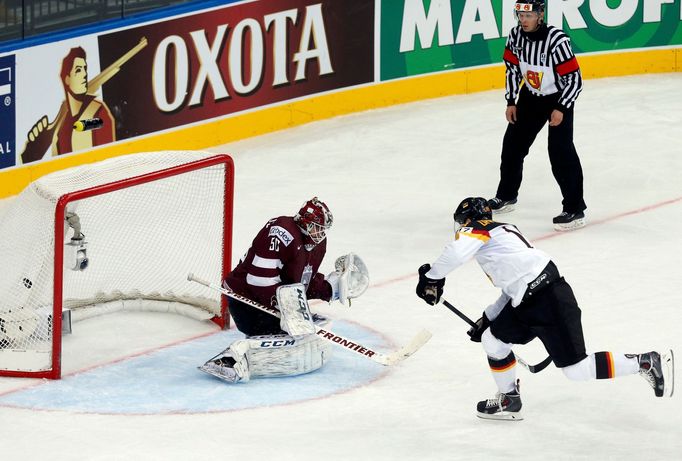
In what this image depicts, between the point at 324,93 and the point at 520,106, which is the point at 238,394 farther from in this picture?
the point at 324,93

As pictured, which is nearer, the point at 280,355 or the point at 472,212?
the point at 472,212

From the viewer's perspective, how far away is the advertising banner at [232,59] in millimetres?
9906

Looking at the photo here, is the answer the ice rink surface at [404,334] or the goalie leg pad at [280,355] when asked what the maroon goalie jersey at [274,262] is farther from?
the ice rink surface at [404,334]

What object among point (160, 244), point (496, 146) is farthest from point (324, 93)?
point (160, 244)

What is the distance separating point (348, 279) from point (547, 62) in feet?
8.18

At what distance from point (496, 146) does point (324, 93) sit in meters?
1.39

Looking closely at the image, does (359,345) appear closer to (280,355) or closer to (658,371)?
(280,355)

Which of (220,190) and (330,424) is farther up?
(220,190)

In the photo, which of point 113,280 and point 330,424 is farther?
point 113,280

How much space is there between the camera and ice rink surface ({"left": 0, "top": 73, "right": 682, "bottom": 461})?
5.86m

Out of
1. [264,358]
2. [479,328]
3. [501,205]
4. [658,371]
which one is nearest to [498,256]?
[479,328]

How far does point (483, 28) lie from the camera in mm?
11562

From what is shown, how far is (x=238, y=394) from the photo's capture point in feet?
20.9

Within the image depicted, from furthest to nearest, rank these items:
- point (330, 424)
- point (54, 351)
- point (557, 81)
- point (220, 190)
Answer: point (557, 81) < point (220, 190) < point (54, 351) < point (330, 424)
